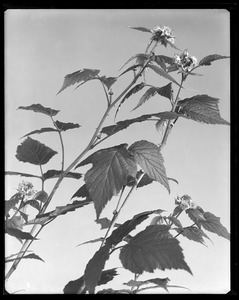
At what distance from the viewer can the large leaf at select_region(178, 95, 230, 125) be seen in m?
0.30

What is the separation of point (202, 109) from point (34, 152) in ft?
0.55

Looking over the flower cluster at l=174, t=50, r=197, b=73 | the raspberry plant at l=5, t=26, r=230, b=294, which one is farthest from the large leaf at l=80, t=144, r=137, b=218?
the flower cluster at l=174, t=50, r=197, b=73

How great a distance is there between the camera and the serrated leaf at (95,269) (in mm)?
240

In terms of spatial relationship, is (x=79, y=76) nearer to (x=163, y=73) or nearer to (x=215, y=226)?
(x=163, y=73)

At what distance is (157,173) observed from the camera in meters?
0.27

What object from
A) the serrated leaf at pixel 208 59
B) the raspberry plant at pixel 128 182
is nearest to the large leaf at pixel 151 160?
the raspberry plant at pixel 128 182

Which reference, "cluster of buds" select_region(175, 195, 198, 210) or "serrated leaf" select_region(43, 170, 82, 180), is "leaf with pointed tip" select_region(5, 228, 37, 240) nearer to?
"serrated leaf" select_region(43, 170, 82, 180)

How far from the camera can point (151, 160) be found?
0.27 m

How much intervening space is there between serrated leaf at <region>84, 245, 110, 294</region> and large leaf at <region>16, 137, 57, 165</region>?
0.13 metres

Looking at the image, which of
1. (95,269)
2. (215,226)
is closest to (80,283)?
(95,269)

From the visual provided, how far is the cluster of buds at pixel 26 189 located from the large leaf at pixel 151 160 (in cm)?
11
